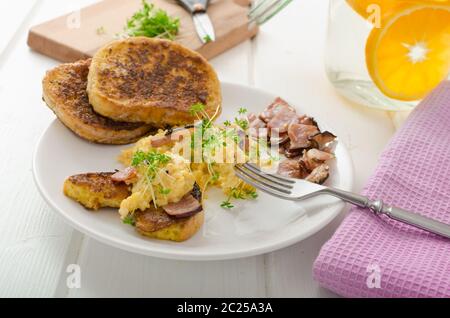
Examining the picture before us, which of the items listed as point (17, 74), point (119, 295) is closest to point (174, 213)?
point (119, 295)

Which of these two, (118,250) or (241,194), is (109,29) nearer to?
(241,194)

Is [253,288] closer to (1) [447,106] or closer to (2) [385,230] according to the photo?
(2) [385,230]

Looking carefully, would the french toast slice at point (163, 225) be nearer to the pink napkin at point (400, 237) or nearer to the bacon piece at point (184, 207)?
the bacon piece at point (184, 207)

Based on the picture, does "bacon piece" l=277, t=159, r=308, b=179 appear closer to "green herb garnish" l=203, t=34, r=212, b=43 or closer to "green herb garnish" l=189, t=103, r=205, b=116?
"green herb garnish" l=189, t=103, r=205, b=116

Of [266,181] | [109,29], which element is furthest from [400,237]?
[109,29]

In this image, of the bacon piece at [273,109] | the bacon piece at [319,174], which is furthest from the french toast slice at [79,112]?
the bacon piece at [319,174]

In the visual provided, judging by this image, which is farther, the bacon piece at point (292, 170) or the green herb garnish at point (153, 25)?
the green herb garnish at point (153, 25)
